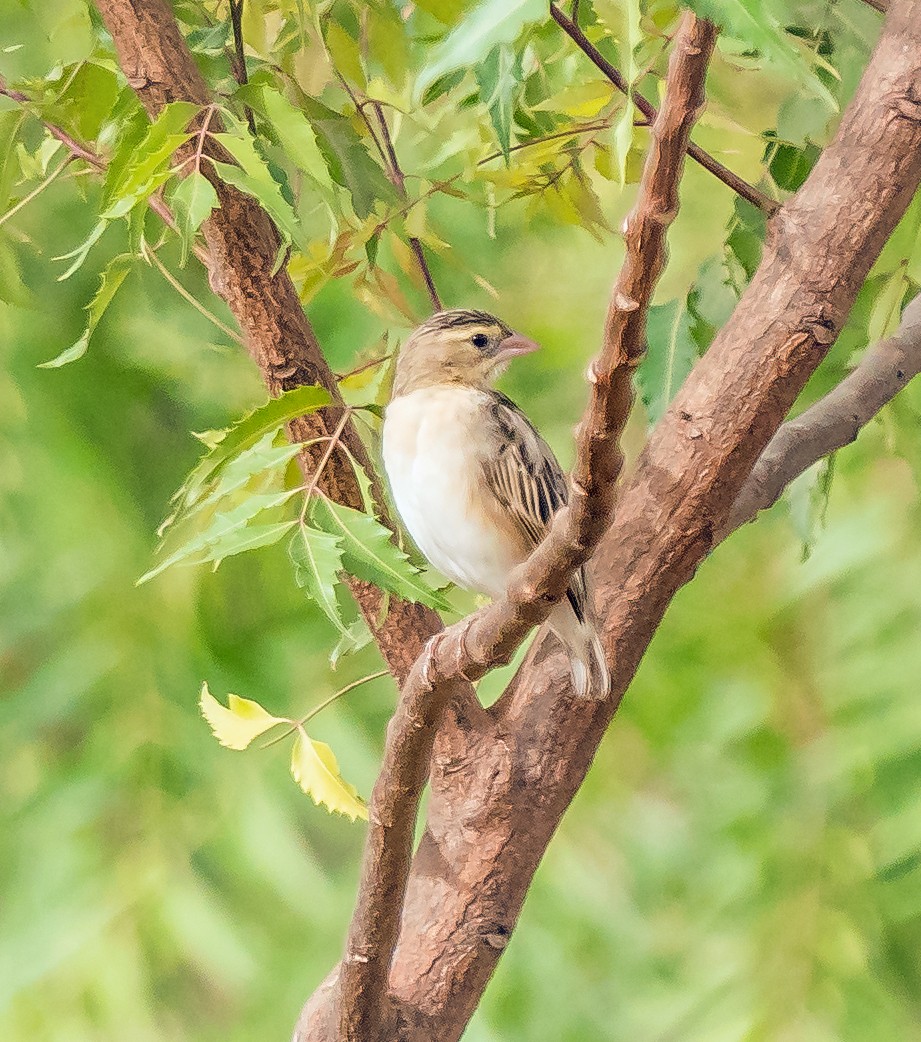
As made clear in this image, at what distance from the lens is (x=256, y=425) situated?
616mm

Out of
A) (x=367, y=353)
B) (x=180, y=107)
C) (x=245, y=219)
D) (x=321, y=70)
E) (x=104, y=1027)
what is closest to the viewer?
(x=180, y=107)

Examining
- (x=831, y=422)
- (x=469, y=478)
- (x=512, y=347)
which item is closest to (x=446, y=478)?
(x=469, y=478)

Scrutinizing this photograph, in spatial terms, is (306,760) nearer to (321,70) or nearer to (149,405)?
(321,70)

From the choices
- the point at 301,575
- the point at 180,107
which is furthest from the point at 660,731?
the point at 180,107

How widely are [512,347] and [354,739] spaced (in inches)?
20.2

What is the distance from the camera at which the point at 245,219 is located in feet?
2.21

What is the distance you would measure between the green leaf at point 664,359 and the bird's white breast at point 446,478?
102mm

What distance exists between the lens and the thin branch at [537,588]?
13.7 inches

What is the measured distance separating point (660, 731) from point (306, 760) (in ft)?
1.87

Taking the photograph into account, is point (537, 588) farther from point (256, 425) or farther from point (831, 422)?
point (831, 422)

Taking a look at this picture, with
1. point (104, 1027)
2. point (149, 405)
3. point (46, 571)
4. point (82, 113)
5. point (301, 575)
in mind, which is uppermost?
point (82, 113)

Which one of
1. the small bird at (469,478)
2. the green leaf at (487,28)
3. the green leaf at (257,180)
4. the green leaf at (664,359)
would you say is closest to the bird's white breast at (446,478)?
the small bird at (469,478)

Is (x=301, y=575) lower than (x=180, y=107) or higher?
lower

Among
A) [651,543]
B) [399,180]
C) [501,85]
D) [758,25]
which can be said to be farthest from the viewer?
[399,180]
